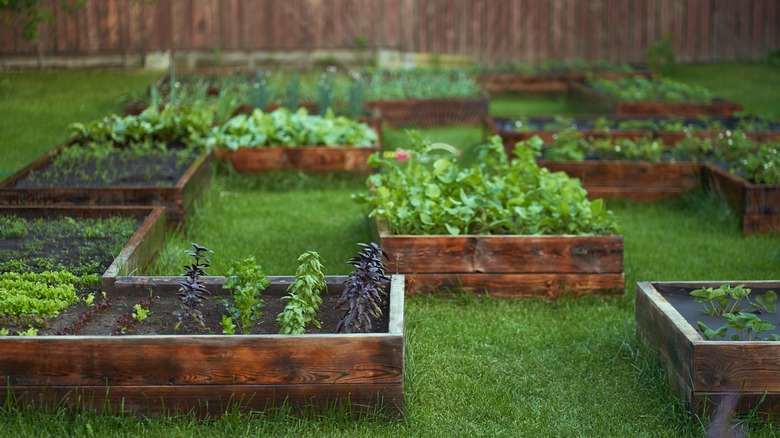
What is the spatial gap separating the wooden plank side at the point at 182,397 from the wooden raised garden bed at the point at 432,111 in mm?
7603

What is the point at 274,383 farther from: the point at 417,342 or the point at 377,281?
the point at 417,342

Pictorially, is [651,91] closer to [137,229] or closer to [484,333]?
[484,333]

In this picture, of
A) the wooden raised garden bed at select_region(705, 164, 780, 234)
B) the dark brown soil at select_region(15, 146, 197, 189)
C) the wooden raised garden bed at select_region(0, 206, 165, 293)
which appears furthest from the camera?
the dark brown soil at select_region(15, 146, 197, 189)

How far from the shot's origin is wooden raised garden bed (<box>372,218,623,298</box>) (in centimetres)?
495

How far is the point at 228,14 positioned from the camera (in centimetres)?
1452

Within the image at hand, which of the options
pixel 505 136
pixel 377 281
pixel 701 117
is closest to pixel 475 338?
pixel 377 281

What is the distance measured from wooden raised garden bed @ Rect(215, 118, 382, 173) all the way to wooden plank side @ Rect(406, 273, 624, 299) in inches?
113

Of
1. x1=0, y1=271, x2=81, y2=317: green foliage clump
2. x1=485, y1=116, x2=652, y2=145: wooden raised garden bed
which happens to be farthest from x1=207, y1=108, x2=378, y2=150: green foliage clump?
x1=0, y1=271, x2=81, y2=317: green foliage clump

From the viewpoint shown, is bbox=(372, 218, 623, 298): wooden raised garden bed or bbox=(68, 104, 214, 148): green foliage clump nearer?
bbox=(372, 218, 623, 298): wooden raised garden bed

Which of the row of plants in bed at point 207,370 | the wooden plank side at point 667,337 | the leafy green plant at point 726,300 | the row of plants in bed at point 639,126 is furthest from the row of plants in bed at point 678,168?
the row of plants in bed at point 207,370

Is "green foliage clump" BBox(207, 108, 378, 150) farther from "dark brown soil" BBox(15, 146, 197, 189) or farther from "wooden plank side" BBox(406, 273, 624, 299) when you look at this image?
"wooden plank side" BBox(406, 273, 624, 299)

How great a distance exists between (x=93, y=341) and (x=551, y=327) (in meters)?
2.18

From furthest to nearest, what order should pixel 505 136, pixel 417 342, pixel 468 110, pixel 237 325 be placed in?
pixel 468 110
pixel 505 136
pixel 417 342
pixel 237 325

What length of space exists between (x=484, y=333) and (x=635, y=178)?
314 centimetres
